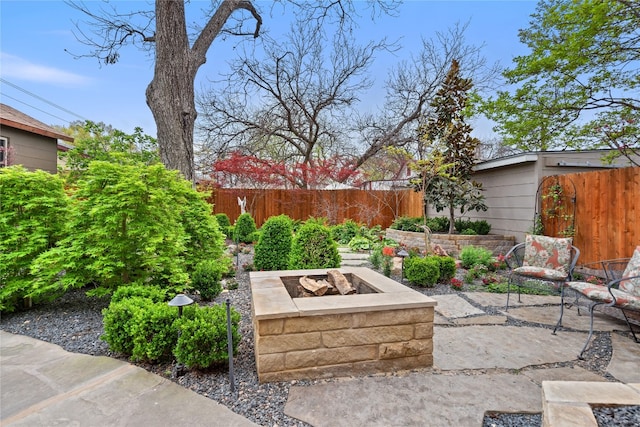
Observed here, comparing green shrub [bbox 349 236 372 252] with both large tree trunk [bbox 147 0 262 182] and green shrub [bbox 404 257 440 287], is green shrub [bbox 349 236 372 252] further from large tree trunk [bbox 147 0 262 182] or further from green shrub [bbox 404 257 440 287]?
large tree trunk [bbox 147 0 262 182]

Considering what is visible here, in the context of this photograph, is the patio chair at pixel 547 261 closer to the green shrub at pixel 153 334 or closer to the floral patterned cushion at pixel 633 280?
the floral patterned cushion at pixel 633 280

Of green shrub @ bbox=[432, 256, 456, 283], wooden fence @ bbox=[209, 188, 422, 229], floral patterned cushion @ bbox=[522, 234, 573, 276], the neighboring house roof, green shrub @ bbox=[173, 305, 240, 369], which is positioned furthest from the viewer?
wooden fence @ bbox=[209, 188, 422, 229]

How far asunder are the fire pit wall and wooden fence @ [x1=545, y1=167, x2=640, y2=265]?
4133 mm

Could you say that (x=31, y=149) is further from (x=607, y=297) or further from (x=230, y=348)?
(x=607, y=297)

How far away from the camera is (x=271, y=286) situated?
8.54ft

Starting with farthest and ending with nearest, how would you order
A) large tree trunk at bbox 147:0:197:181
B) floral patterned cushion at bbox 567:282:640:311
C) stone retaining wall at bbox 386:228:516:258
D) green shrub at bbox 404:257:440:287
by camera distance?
stone retaining wall at bbox 386:228:516:258 → large tree trunk at bbox 147:0:197:181 → green shrub at bbox 404:257:440:287 → floral patterned cushion at bbox 567:282:640:311

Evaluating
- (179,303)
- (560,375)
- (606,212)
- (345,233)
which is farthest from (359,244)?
(179,303)

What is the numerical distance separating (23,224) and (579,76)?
915 cm

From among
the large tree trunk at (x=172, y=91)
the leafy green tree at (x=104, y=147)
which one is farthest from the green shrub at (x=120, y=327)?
the leafy green tree at (x=104, y=147)

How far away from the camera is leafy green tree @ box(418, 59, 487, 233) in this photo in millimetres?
6949

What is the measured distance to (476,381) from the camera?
2.02 metres

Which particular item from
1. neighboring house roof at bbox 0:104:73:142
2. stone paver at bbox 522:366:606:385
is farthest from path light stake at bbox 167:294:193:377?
neighboring house roof at bbox 0:104:73:142

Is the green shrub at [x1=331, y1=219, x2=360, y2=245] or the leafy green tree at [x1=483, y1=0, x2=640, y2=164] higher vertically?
the leafy green tree at [x1=483, y1=0, x2=640, y2=164]

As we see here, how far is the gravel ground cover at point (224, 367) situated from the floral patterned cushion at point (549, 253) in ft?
4.03
